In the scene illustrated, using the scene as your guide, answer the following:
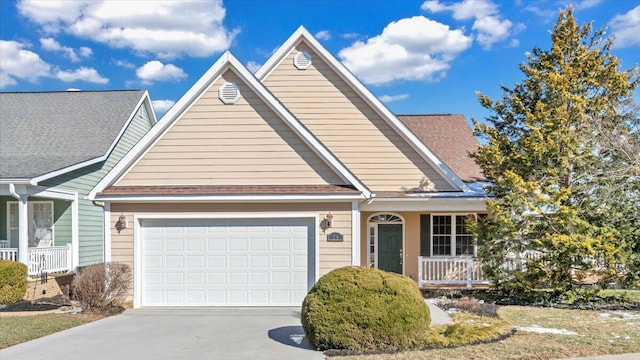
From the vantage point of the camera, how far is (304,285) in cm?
1153

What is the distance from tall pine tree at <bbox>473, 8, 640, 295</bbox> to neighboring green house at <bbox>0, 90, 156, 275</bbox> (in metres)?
12.2

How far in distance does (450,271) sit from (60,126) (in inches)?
595

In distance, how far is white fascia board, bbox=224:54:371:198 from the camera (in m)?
11.4

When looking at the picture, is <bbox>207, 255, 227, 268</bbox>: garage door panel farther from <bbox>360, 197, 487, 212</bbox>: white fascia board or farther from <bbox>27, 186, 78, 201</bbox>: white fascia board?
<bbox>27, 186, 78, 201</bbox>: white fascia board

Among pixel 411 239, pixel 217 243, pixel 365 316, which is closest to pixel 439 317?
pixel 365 316

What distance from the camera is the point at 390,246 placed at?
610 inches

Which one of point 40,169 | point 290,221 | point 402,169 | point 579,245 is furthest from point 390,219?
point 40,169

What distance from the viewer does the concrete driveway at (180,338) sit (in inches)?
295

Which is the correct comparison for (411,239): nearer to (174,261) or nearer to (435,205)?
(435,205)

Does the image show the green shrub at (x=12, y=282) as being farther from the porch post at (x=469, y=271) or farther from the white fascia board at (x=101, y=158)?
the porch post at (x=469, y=271)

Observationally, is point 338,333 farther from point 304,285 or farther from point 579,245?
point 579,245

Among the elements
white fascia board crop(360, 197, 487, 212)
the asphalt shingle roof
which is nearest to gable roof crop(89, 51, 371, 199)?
white fascia board crop(360, 197, 487, 212)

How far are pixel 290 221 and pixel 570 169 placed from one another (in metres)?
7.19

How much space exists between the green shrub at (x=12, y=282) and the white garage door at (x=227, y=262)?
11.1ft
